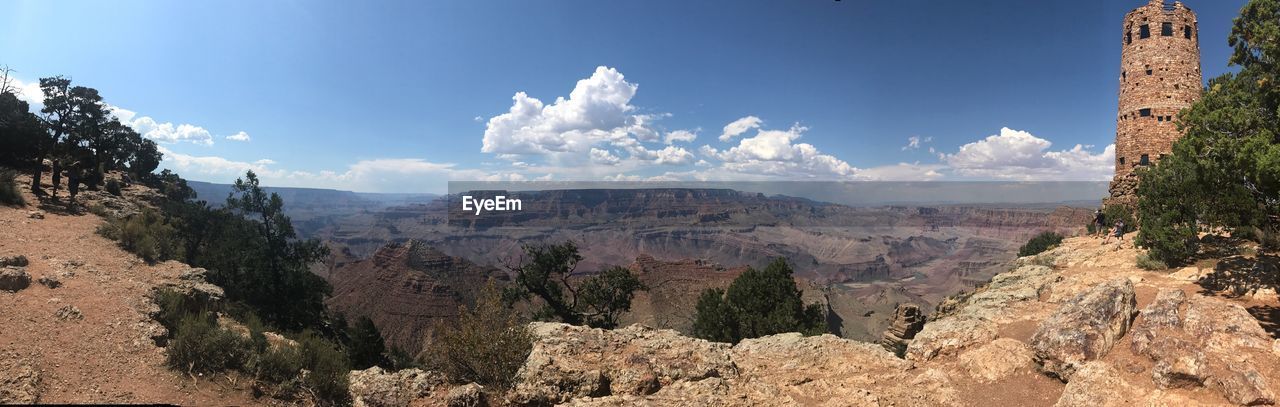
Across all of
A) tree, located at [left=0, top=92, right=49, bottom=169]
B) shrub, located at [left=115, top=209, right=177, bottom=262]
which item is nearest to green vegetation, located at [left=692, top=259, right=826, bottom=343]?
shrub, located at [left=115, top=209, right=177, bottom=262]

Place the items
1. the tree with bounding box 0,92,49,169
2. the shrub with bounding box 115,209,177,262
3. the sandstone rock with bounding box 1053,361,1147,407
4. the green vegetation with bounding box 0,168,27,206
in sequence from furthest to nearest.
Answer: the tree with bounding box 0,92,49,169 → the green vegetation with bounding box 0,168,27,206 → the shrub with bounding box 115,209,177,262 → the sandstone rock with bounding box 1053,361,1147,407

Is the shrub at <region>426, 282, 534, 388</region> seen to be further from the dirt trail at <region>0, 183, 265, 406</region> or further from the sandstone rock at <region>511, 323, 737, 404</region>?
the dirt trail at <region>0, 183, 265, 406</region>

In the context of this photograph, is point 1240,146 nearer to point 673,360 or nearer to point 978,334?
point 978,334

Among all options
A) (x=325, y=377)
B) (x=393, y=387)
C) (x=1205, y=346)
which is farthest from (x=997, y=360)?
(x=325, y=377)

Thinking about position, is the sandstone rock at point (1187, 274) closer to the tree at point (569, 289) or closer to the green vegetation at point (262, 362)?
the green vegetation at point (262, 362)

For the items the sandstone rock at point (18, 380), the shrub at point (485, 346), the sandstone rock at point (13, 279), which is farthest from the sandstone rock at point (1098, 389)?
the sandstone rock at point (13, 279)

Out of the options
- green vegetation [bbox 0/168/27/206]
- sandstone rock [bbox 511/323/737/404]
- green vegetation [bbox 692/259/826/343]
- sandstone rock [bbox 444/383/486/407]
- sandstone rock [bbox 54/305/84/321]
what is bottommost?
green vegetation [bbox 692/259/826/343]
